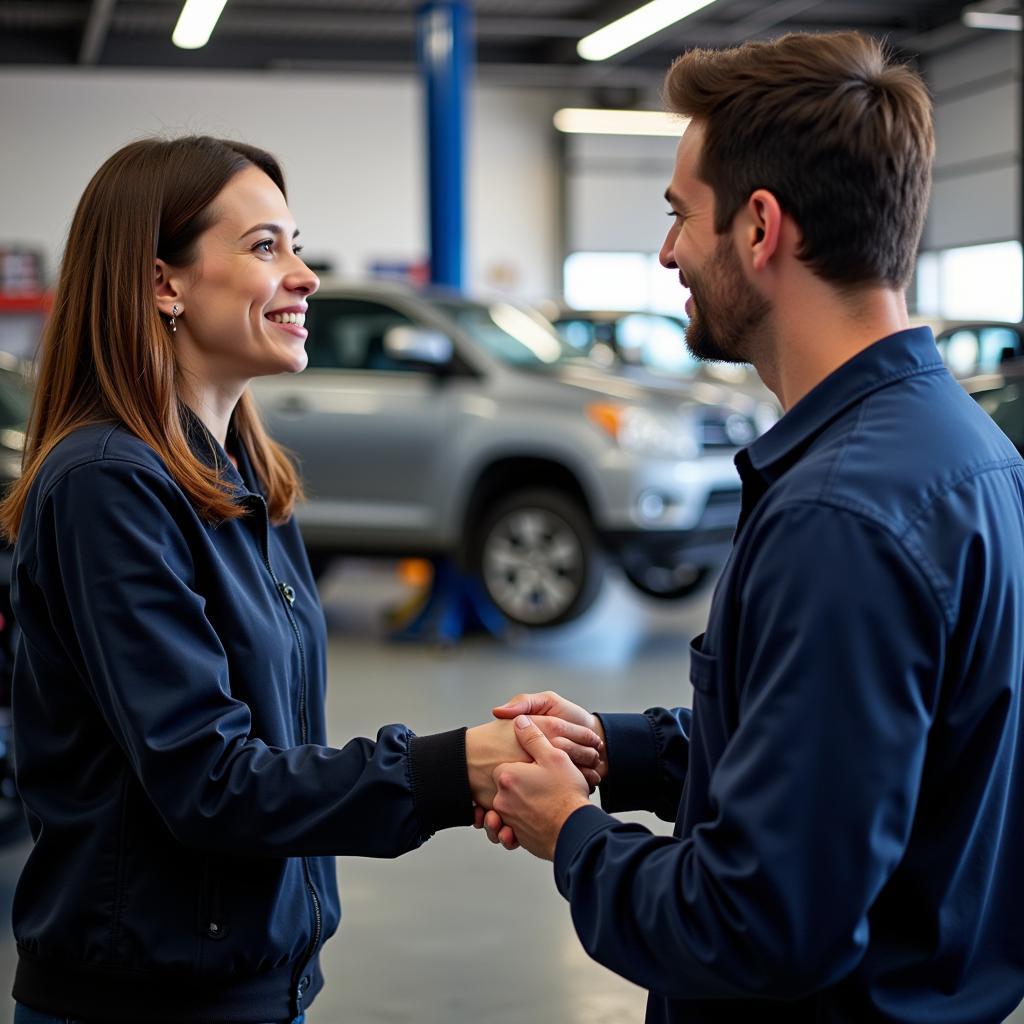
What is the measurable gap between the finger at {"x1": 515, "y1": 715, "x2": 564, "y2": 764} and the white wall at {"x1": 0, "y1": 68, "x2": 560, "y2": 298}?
15.2m

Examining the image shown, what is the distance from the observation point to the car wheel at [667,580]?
26.7ft

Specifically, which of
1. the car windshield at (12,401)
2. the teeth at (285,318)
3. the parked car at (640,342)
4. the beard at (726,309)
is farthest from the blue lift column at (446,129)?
the beard at (726,309)

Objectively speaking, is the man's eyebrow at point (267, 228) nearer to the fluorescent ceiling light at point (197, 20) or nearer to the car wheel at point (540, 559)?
the car wheel at point (540, 559)

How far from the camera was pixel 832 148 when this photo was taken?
125 cm

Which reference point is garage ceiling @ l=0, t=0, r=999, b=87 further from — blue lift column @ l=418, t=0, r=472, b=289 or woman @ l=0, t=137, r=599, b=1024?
woman @ l=0, t=137, r=599, b=1024

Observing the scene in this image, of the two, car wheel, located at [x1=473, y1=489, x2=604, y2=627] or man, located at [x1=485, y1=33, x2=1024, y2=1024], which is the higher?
man, located at [x1=485, y1=33, x2=1024, y2=1024]

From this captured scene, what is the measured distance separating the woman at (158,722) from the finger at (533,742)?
0.02 meters

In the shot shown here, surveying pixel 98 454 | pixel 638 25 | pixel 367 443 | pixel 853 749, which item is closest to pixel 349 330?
pixel 367 443

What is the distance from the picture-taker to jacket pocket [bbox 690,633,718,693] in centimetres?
129

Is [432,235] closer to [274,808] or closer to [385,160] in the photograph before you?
[274,808]

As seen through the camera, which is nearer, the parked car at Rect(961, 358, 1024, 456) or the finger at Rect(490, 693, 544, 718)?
the finger at Rect(490, 693, 544, 718)

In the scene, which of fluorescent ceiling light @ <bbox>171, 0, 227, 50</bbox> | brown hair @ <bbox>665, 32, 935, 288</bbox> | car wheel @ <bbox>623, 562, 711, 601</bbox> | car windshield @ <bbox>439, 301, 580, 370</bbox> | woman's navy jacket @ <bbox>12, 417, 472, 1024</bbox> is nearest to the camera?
brown hair @ <bbox>665, 32, 935, 288</bbox>

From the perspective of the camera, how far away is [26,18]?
52.7ft

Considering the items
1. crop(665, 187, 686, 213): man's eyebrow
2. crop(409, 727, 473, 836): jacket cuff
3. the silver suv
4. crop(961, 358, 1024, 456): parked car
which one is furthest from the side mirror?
crop(665, 187, 686, 213): man's eyebrow
